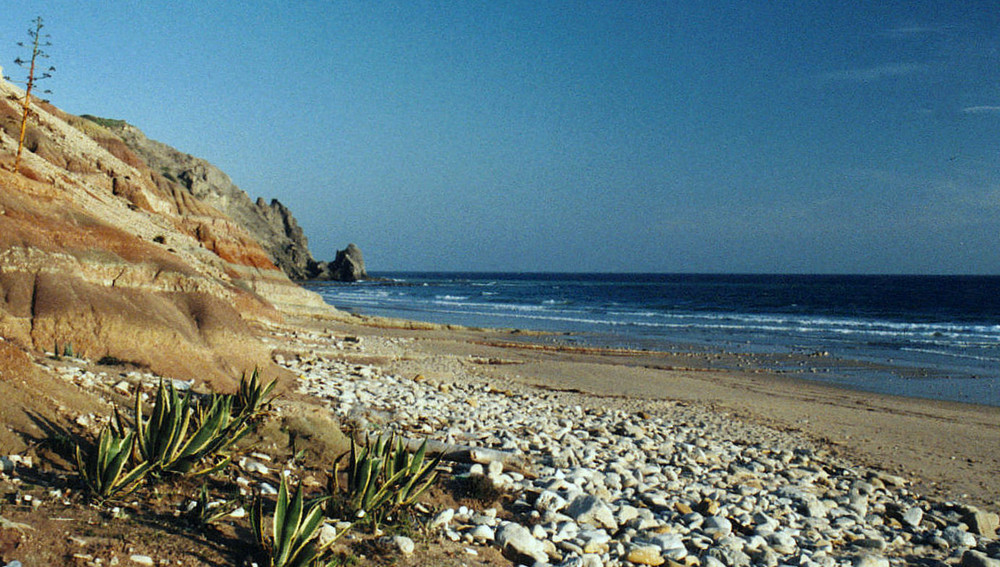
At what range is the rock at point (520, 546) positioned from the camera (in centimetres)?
503

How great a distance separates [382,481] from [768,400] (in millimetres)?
12787

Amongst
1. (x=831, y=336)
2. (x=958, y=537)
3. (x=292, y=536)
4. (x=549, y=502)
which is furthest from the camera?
(x=831, y=336)

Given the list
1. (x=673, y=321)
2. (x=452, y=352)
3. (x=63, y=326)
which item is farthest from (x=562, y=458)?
(x=673, y=321)

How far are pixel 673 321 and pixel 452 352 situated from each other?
78.6 ft

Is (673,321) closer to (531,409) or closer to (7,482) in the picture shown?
(531,409)

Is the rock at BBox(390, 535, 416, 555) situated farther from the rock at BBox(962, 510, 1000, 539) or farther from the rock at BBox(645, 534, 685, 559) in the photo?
the rock at BBox(962, 510, 1000, 539)

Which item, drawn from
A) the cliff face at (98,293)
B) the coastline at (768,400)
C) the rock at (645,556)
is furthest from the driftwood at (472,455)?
the coastline at (768,400)

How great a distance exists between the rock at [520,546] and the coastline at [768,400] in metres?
6.20

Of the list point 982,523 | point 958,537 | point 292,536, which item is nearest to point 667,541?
point 292,536

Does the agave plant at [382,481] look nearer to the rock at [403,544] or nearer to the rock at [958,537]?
the rock at [403,544]

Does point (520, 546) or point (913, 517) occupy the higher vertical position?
point (520, 546)

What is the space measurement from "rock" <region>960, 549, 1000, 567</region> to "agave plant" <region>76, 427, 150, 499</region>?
7.27 meters

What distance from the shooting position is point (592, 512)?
5.96 metres

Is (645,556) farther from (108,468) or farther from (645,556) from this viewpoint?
(108,468)
